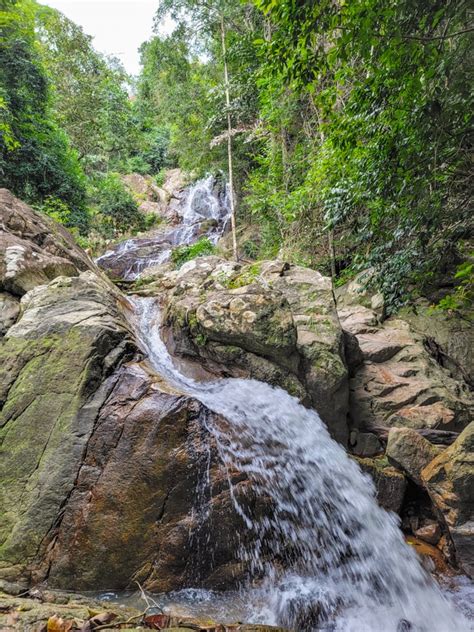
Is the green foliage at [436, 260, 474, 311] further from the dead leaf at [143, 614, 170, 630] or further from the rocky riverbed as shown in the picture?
the dead leaf at [143, 614, 170, 630]

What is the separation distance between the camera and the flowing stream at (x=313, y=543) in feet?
9.91

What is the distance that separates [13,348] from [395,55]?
5475 mm

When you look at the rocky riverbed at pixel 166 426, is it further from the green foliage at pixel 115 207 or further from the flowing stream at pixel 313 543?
the green foliage at pixel 115 207

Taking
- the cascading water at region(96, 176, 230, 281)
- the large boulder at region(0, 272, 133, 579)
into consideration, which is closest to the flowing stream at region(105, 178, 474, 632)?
the large boulder at region(0, 272, 133, 579)

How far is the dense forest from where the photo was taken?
3943mm

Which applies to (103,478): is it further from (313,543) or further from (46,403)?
(313,543)

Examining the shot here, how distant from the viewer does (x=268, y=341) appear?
16.8 feet

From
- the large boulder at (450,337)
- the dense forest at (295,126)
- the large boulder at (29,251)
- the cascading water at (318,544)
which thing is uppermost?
the dense forest at (295,126)

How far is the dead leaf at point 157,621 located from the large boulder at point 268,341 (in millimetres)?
3087

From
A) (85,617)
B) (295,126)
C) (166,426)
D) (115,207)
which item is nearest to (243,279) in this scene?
(166,426)

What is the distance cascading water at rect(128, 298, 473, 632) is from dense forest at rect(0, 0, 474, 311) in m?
2.83

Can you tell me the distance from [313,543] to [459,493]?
1.68 meters

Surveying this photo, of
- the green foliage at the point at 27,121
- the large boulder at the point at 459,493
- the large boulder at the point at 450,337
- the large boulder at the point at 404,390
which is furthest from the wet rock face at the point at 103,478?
the green foliage at the point at 27,121

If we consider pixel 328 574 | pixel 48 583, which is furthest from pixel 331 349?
pixel 48 583
